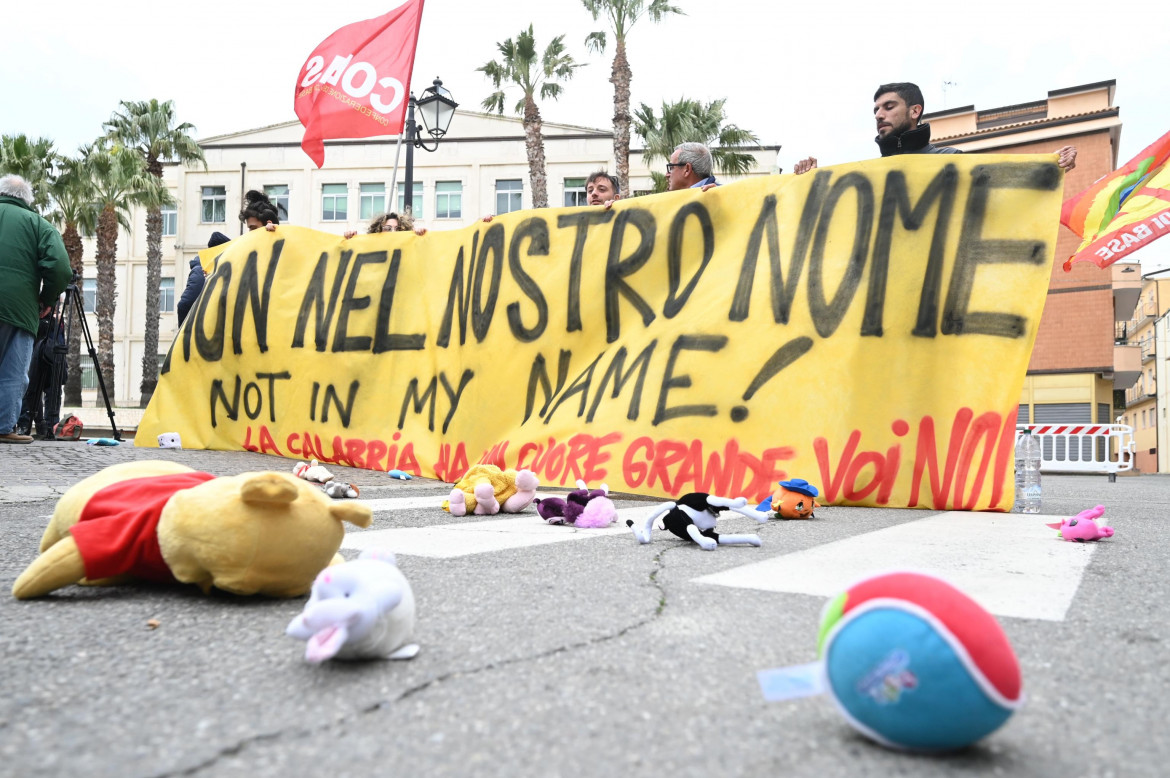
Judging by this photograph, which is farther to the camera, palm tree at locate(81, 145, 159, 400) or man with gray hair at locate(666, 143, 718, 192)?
palm tree at locate(81, 145, 159, 400)

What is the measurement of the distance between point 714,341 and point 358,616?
144 inches

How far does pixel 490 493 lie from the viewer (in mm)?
3730

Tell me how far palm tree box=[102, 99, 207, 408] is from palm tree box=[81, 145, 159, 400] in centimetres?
53

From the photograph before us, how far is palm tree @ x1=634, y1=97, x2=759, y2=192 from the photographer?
2189cm

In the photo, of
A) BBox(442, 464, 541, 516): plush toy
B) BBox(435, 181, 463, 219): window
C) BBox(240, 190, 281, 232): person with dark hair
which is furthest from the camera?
BBox(435, 181, 463, 219): window

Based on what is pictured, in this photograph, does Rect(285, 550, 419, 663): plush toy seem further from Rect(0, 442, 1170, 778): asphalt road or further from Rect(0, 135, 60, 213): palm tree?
Rect(0, 135, 60, 213): palm tree

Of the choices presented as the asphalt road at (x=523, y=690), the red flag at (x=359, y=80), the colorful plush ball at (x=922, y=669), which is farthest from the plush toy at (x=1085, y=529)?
the red flag at (x=359, y=80)

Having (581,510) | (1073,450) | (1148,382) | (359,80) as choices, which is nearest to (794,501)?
(581,510)

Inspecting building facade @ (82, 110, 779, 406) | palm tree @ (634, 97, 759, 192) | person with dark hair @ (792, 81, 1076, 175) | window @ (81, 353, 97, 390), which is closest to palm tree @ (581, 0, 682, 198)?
palm tree @ (634, 97, 759, 192)

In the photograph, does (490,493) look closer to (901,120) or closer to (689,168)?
(689,168)

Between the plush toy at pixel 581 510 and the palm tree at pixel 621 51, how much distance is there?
16.7 m

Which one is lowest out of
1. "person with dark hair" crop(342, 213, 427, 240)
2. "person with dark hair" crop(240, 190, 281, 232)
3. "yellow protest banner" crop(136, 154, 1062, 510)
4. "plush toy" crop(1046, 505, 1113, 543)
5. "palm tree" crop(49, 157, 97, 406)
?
"plush toy" crop(1046, 505, 1113, 543)

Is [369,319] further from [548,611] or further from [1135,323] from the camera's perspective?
[1135,323]

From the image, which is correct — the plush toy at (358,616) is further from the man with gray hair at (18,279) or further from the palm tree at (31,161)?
the palm tree at (31,161)
